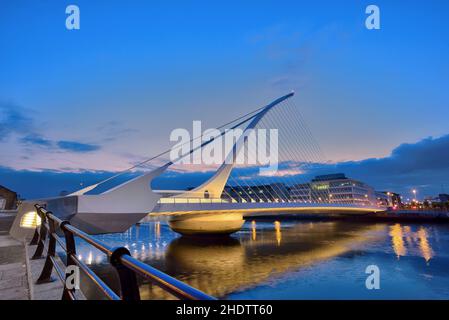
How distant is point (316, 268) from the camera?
17750mm

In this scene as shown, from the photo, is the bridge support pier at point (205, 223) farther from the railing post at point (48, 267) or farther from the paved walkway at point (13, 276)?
the railing post at point (48, 267)

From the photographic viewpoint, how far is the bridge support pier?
30625mm

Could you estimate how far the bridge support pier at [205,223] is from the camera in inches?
1206

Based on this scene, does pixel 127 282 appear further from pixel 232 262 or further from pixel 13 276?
pixel 232 262

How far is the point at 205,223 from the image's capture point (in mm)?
30578

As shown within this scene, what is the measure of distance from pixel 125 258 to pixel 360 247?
28999 mm

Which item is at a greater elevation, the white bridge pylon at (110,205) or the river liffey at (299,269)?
the white bridge pylon at (110,205)

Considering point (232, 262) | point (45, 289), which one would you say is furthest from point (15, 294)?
point (232, 262)

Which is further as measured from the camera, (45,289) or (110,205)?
(110,205)

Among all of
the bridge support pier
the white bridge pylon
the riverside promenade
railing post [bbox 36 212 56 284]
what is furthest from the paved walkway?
the bridge support pier

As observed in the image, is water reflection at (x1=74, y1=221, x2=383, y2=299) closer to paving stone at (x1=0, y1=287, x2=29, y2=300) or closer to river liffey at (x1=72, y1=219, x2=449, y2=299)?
river liffey at (x1=72, y1=219, x2=449, y2=299)

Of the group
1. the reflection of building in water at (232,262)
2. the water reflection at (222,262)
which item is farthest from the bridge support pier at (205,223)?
the water reflection at (222,262)
